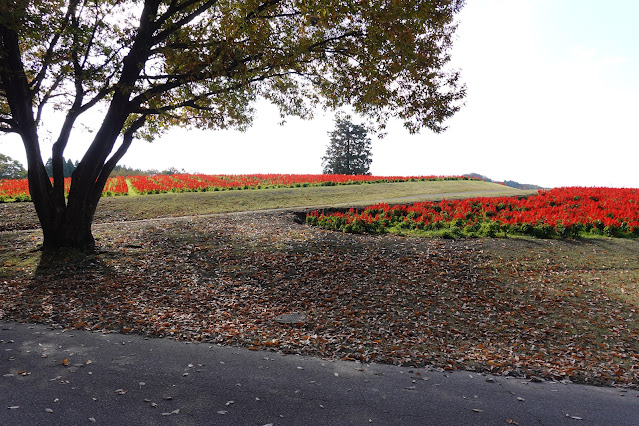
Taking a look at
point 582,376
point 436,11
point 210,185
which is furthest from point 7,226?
point 582,376

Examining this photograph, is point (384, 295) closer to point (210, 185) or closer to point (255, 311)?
point (255, 311)

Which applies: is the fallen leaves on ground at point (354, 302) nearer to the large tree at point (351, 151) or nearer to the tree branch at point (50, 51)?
the tree branch at point (50, 51)

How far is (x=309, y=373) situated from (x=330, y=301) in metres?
3.12

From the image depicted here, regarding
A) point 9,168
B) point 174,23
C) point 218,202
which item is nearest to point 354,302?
point 174,23

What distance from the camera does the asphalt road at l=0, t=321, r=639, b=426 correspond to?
444cm

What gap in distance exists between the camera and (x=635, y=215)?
15961 millimetres

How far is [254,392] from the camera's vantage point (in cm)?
492

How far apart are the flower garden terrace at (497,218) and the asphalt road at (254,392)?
29.1 feet

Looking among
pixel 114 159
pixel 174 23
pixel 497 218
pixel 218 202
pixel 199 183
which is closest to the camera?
pixel 174 23

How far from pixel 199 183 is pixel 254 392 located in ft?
84.2

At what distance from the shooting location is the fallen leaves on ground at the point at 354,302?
21.8ft

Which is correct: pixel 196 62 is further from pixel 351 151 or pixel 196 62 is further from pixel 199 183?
pixel 351 151

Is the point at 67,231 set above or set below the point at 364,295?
above

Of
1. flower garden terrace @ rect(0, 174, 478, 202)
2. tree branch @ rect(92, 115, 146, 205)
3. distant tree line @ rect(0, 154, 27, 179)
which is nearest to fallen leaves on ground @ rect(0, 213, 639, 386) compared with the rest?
tree branch @ rect(92, 115, 146, 205)
